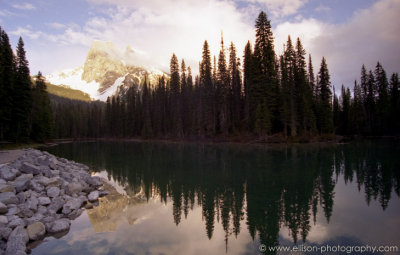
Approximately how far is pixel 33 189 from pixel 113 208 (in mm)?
4319

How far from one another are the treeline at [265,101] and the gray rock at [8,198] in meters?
37.5

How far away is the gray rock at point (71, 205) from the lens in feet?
36.6

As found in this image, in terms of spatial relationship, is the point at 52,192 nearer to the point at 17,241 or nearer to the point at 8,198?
the point at 8,198

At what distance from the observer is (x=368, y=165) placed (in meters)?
20.3

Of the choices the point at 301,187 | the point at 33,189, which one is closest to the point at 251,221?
the point at 301,187

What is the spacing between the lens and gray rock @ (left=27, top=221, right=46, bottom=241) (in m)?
8.34

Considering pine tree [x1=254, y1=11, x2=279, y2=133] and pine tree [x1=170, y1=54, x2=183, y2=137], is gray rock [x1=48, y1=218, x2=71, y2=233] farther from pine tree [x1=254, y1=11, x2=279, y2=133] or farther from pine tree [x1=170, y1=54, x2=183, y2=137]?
pine tree [x1=170, y1=54, x2=183, y2=137]

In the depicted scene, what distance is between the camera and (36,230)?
8516 mm

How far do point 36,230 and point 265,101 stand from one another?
40.8 meters

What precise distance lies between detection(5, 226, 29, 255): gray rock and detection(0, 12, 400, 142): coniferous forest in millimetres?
35091

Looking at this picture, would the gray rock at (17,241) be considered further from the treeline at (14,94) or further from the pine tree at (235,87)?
the pine tree at (235,87)

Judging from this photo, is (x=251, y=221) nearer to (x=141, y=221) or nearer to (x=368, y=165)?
(x=141, y=221)

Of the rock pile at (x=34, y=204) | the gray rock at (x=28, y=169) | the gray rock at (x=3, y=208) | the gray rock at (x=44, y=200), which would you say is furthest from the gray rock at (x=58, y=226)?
the gray rock at (x=28, y=169)

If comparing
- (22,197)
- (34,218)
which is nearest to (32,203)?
(22,197)
